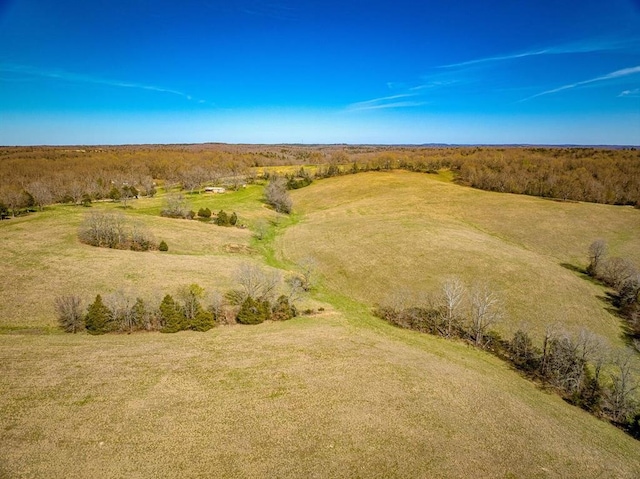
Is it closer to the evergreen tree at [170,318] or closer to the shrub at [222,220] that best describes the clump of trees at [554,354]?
the evergreen tree at [170,318]

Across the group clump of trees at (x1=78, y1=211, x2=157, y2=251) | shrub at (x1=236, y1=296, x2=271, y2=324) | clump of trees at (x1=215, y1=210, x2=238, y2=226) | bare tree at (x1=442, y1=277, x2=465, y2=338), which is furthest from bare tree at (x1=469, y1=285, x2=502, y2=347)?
clump of trees at (x1=215, y1=210, x2=238, y2=226)

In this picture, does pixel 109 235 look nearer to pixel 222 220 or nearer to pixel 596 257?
pixel 222 220

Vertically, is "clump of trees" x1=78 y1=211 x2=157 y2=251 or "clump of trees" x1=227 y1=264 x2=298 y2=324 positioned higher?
"clump of trees" x1=78 y1=211 x2=157 y2=251

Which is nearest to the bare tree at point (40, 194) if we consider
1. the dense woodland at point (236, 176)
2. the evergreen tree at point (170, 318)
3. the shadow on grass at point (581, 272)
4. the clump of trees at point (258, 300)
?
the dense woodland at point (236, 176)

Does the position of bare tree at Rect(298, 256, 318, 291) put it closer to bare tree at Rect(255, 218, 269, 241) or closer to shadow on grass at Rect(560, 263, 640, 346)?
bare tree at Rect(255, 218, 269, 241)

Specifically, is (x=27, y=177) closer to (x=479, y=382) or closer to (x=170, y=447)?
(x=170, y=447)
